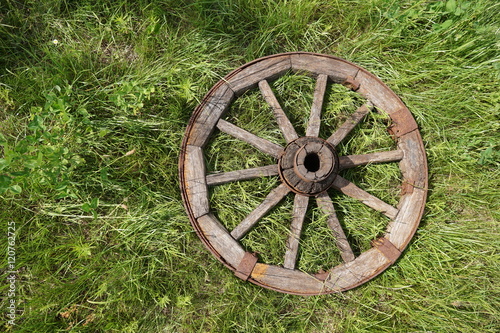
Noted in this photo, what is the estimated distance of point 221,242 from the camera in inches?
88.4

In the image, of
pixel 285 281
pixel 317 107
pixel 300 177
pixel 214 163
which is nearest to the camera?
pixel 300 177

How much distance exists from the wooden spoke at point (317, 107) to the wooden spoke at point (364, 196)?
0.41 metres

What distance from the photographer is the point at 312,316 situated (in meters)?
2.56

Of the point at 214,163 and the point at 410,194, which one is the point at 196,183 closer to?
the point at 214,163

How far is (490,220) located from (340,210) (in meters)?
1.34

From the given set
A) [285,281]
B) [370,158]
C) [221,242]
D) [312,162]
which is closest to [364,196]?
[370,158]

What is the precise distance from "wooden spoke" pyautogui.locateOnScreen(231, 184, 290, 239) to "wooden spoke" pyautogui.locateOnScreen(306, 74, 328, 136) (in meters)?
0.46

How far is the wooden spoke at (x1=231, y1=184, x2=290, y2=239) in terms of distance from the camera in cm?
229

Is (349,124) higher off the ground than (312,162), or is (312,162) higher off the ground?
(349,124)

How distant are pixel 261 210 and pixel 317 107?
887 mm

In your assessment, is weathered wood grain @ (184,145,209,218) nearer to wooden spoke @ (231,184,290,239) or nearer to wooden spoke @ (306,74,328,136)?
wooden spoke @ (231,184,290,239)

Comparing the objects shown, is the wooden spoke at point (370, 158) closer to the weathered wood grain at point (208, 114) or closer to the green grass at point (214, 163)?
the green grass at point (214, 163)

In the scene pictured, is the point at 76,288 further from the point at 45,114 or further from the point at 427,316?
the point at 427,316

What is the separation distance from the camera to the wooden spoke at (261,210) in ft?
7.52
